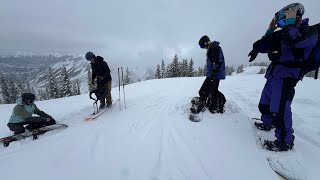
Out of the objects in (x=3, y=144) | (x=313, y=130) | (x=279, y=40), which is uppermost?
(x=279, y=40)

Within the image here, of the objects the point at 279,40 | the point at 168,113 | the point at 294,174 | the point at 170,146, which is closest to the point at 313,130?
the point at 294,174

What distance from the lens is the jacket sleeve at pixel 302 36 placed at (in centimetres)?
335

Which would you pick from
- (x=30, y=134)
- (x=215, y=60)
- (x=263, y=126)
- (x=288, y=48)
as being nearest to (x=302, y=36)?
(x=288, y=48)

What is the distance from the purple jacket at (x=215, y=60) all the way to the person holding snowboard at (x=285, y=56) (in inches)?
72.1

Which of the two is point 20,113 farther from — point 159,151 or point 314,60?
point 314,60

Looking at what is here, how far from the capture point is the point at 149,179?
3.29 m

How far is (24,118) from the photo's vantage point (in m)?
6.45

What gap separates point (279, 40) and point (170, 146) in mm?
3308

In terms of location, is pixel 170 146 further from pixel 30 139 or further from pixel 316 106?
pixel 316 106

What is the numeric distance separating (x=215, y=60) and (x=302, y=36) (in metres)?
2.74

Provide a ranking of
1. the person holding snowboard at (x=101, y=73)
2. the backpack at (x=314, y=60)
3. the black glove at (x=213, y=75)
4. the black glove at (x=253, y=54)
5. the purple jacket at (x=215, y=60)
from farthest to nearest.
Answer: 1. the person holding snowboard at (x=101, y=73)
2. the black glove at (x=213, y=75)
3. the purple jacket at (x=215, y=60)
4. the black glove at (x=253, y=54)
5. the backpack at (x=314, y=60)

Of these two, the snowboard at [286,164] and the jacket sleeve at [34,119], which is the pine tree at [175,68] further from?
the snowboard at [286,164]

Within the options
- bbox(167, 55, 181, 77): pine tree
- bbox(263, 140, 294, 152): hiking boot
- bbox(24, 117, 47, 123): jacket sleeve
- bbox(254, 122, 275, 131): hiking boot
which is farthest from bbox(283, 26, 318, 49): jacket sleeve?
bbox(167, 55, 181, 77): pine tree

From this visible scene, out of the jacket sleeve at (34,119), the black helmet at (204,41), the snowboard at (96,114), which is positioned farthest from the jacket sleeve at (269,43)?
the jacket sleeve at (34,119)
